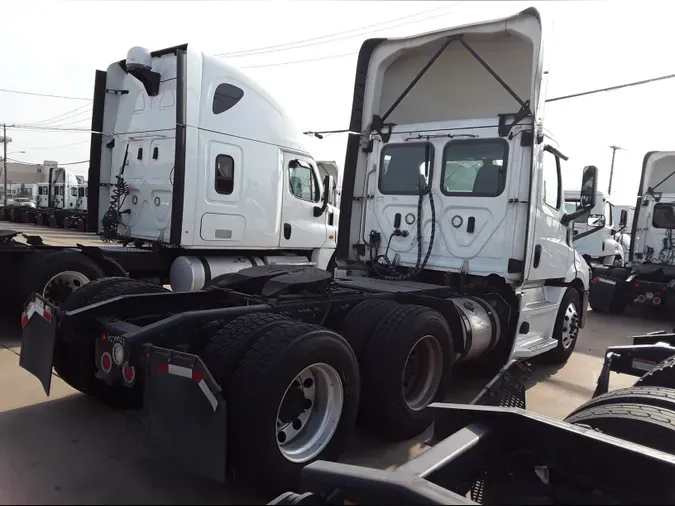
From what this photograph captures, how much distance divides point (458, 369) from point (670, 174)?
28.0ft

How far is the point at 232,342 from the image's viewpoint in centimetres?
310

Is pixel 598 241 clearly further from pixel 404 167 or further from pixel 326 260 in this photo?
pixel 404 167

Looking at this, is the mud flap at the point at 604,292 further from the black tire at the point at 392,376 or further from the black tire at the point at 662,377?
the black tire at the point at 392,376

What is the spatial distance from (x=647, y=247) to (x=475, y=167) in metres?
8.27

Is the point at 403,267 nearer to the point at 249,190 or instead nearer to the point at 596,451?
the point at 249,190

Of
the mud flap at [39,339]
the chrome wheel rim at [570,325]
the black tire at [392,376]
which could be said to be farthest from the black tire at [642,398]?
the chrome wheel rim at [570,325]

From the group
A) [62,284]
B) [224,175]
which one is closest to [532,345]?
[224,175]

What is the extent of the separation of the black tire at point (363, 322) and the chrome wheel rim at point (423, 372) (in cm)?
40

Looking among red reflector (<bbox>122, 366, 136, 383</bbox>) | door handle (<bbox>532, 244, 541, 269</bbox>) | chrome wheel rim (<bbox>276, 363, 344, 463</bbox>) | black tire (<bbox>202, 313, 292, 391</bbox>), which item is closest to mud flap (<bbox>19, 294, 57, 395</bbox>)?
red reflector (<bbox>122, 366, 136, 383</bbox>)

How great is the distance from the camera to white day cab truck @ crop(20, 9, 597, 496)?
296cm

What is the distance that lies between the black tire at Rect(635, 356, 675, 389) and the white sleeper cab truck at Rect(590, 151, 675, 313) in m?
8.24

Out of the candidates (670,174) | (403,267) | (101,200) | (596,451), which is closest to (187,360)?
(596,451)

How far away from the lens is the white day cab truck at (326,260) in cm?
296

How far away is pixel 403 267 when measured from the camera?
625 cm
